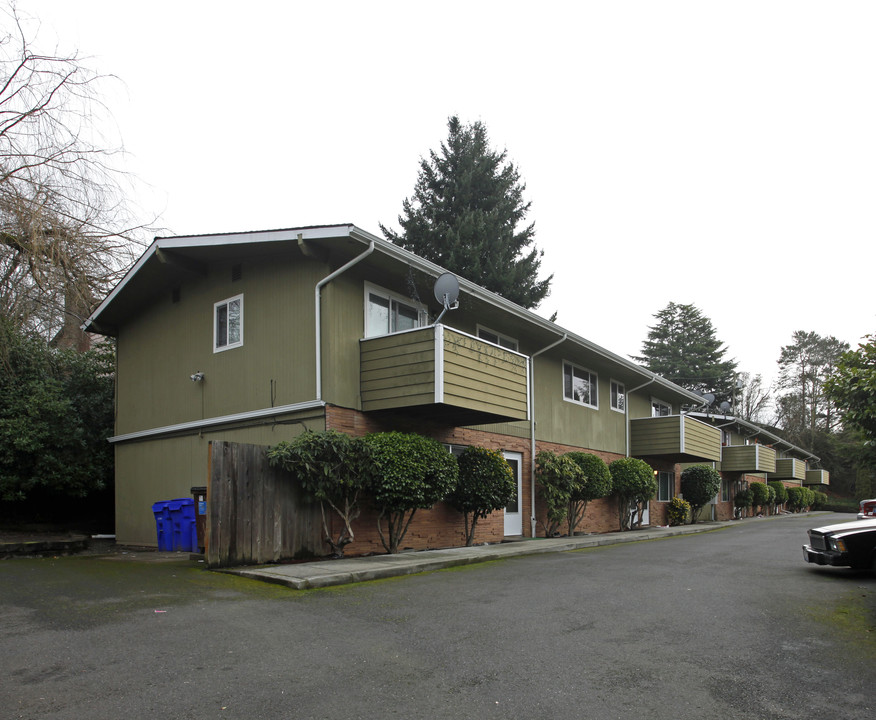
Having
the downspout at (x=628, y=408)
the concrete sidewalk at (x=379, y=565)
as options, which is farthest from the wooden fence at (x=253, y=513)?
the downspout at (x=628, y=408)

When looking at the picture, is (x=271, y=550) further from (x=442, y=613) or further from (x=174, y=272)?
(x=174, y=272)

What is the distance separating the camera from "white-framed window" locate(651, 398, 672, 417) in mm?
27188

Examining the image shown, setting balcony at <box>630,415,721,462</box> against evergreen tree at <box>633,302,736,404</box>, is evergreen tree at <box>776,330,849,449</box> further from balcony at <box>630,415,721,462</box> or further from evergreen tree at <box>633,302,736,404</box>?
balcony at <box>630,415,721,462</box>

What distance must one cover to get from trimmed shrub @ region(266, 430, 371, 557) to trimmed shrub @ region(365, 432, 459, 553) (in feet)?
0.95

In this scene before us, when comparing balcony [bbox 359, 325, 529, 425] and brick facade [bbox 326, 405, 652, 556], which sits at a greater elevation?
balcony [bbox 359, 325, 529, 425]

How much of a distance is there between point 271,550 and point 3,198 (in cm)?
777

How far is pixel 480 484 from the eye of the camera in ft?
46.6

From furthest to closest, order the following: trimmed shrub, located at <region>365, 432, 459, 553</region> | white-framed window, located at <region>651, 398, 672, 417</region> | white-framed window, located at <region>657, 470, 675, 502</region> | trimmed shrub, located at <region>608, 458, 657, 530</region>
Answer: white-framed window, located at <region>651, 398, 672, 417</region> → white-framed window, located at <region>657, 470, 675, 502</region> → trimmed shrub, located at <region>608, 458, 657, 530</region> → trimmed shrub, located at <region>365, 432, 459, 553</region>

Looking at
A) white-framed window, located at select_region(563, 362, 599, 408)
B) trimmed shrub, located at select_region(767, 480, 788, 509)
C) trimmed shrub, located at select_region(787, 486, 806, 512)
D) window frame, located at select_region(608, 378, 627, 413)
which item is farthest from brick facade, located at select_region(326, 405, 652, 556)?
trimmed shrub, located at select_region(787, 486, 806, 512)

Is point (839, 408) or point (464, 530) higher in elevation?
point (839, 408)

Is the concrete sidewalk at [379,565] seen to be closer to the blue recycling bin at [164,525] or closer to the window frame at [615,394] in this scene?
the blue recycling bin at [164,525]

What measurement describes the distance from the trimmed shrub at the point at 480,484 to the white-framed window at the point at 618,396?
9880 mm

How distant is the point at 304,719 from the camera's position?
4266 mm

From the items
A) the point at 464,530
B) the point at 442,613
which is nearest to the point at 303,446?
the point at 442,613
